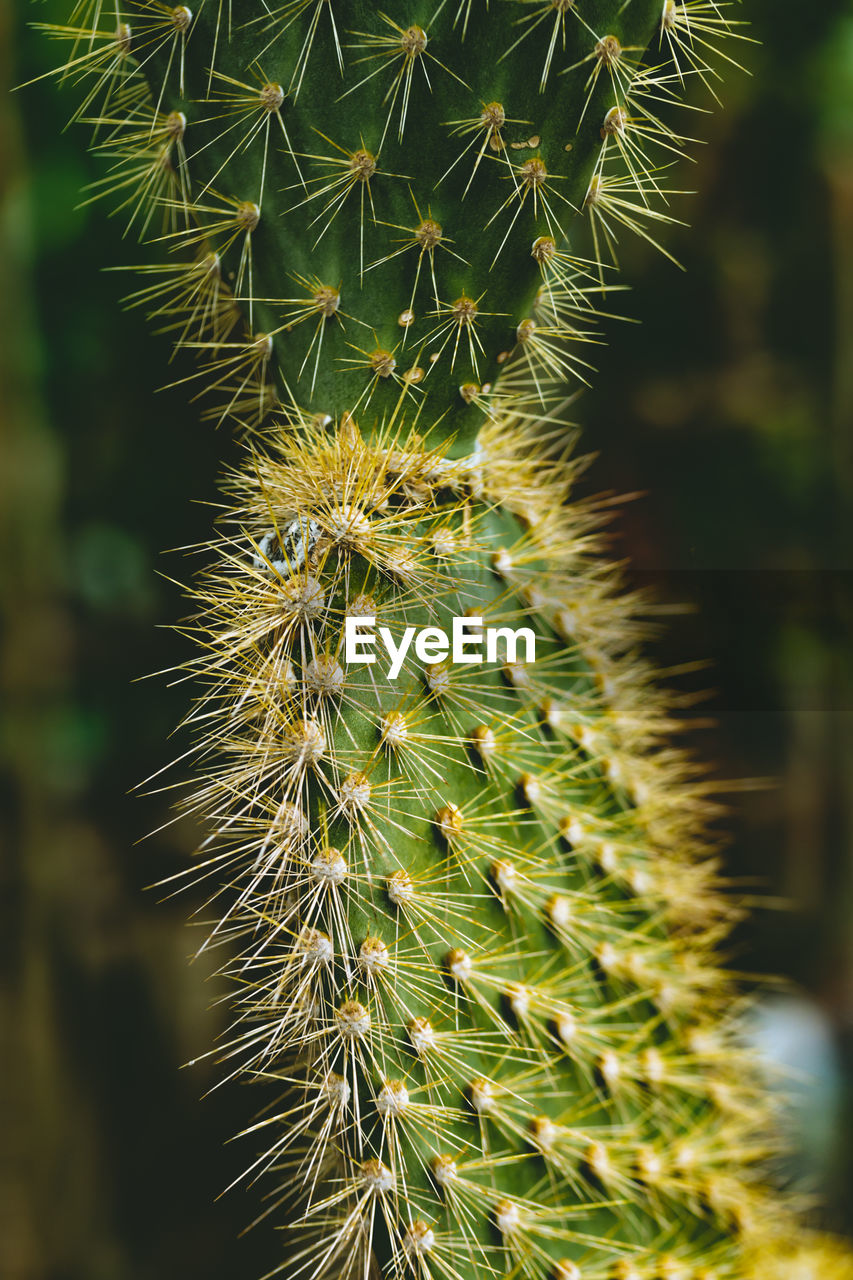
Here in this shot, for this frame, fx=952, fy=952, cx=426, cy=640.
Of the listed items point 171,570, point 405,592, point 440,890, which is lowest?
point 440,890

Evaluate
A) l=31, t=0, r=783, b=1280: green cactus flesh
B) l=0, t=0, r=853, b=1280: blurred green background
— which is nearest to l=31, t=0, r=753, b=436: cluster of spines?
l=31, t=0, r=783, b=1280: green cactus flesh

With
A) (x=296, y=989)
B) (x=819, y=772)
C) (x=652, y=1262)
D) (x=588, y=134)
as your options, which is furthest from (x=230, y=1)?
(x=819, y=772)

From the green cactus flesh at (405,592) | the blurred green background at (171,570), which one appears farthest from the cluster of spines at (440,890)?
the blurred green background at (171,570)

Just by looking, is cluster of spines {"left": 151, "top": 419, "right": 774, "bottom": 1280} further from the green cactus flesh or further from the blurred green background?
the blurred green background

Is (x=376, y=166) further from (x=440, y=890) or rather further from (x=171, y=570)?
(x=171, y=570)

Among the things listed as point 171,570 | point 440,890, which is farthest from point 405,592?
point 171,570

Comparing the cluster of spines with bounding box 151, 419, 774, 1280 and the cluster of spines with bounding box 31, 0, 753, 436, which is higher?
the cluster of spines with bounding box 31, 0, 753, 436

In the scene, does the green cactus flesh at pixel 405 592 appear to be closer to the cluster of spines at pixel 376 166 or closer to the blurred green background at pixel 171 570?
the cluster of spines at pixel 376 166
